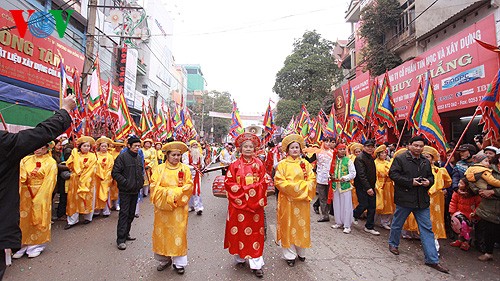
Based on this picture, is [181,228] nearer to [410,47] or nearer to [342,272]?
[342,272]

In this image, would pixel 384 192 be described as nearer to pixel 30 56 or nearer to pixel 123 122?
pixel 123 122

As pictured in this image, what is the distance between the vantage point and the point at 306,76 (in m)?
22.3

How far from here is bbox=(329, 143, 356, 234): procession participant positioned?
5.62m

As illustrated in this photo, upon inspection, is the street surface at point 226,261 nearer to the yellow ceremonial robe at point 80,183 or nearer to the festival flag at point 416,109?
the yellow ceremonial robe at point 80,183

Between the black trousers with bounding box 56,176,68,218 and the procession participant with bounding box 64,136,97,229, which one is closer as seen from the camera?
the procession participant with bounding box 64,136,97,229

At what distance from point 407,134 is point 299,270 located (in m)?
12.3

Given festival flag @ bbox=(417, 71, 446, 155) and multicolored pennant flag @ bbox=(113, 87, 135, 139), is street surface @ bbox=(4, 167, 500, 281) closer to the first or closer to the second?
festival flag @ bbox=(417, 71, 446, 155)

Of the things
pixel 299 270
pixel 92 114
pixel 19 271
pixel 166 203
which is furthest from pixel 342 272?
pixel 92 114

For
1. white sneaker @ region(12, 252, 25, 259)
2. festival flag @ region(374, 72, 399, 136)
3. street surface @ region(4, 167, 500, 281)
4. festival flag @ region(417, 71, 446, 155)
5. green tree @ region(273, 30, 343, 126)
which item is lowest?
street surface @ region(4, 167, 500, 281)

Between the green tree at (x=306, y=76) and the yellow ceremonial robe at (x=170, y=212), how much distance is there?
18698mm

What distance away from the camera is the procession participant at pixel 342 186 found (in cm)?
562

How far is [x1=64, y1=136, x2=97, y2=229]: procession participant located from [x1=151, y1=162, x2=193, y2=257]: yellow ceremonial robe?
3.00 metres

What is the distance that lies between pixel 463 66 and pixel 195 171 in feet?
27.8

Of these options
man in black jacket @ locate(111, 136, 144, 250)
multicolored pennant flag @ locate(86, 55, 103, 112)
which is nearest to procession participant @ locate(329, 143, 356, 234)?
man in black jacket @ locate(111, 136, 144, 250)
